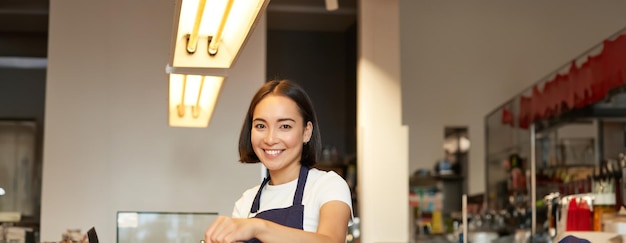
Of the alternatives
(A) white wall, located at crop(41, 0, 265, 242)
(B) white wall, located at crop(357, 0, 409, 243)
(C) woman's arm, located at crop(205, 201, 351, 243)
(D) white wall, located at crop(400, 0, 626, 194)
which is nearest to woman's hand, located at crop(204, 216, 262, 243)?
(C) woman's arm, located at crop(205, 201, 351, 243)

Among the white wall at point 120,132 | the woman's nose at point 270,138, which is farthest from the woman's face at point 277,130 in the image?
the white wall at point 120,132

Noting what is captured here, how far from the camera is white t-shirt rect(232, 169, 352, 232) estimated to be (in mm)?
2059

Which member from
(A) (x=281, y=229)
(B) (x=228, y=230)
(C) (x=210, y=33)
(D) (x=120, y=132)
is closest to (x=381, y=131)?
(D) (x=120, y=132)

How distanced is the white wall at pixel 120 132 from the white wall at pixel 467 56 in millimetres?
4377

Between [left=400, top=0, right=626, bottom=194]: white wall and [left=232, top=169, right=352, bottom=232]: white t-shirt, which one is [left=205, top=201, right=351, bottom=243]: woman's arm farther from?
[left=400, top=0, right=626, bottom=194]: white wall

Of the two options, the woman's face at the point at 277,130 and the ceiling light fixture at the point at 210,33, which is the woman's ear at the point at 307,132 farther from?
the ceiling light fixture at the point at 210,33

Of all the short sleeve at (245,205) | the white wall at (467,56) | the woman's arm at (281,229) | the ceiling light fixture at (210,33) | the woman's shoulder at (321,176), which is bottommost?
the woman's arm at (281,229)

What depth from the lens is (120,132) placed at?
22.0 feet

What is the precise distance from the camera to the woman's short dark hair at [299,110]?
2.09 metres

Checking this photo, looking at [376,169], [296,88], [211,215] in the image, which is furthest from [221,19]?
[376,169]

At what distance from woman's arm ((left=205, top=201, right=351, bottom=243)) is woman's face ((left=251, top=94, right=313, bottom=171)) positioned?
145mm

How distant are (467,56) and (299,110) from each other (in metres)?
9.01

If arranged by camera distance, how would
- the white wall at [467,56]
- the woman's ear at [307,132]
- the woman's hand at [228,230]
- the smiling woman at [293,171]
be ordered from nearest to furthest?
the woman's hand at [228,230], the smiling woman at [293,171], the woman's ear at [307,132], the white wall at [467,56]

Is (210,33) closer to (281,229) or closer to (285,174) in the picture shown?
(285,174)
